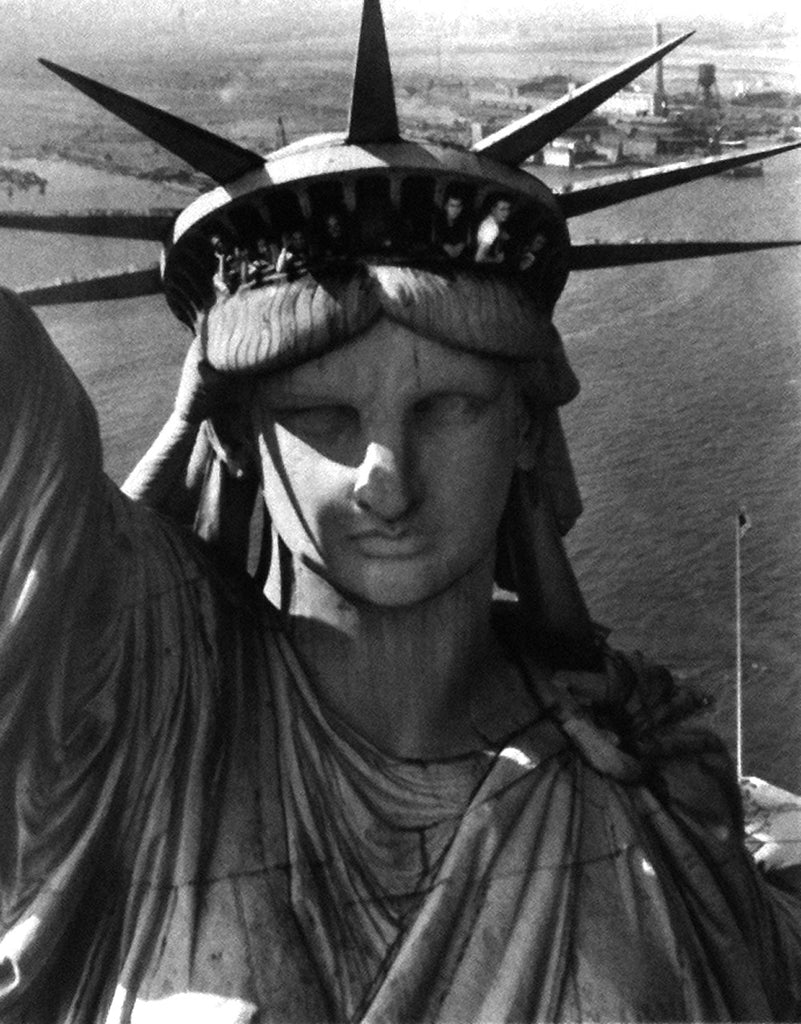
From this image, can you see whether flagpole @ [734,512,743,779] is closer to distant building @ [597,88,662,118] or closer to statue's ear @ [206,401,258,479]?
distant building @ [597,88,662,118]

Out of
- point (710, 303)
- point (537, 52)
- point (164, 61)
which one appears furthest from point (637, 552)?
point (164, 61)

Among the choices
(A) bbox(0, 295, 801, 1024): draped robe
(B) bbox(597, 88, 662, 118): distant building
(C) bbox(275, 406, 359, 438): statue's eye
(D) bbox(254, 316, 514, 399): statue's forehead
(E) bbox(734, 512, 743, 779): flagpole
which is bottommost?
(E) bbox(734, 512, 743, 779): flagpole

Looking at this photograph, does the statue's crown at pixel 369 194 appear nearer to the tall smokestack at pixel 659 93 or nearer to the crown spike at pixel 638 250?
the crown spike at pixel 638 250

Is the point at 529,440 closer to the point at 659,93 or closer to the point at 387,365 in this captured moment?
the point at 387,365

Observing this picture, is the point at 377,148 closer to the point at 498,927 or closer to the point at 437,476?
the point at 437,476

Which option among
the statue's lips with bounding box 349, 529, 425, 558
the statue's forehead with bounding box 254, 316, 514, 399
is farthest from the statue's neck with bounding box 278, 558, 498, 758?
the statue's forehead with bounding box 254, 316, 514, 399

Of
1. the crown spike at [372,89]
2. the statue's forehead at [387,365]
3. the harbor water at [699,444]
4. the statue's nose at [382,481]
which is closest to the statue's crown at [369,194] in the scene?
the crown spike at [372,89]
